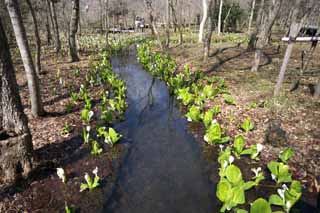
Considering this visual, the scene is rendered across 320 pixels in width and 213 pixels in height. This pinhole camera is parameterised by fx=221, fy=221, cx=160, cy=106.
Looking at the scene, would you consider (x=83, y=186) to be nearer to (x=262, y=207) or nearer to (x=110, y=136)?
(x=110, y=136)

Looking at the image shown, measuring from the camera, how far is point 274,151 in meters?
4.38

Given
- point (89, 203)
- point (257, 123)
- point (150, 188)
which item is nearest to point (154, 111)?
point (257, 123)

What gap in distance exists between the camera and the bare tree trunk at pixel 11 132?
11.1 feet

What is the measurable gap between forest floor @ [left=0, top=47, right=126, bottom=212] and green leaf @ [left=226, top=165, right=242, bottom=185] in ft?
6.23

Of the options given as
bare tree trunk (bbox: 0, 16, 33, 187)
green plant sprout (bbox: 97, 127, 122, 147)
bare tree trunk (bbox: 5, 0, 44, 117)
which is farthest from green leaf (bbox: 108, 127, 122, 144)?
bare tree trunk (bbox: 5, 0, 44, 117)

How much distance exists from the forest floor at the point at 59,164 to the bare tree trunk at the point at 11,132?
0.71ft

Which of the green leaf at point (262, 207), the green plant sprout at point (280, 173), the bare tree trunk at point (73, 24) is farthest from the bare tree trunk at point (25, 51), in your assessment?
the bare tree trunk at point (73, 24)

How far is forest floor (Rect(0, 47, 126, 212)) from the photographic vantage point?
3236mm

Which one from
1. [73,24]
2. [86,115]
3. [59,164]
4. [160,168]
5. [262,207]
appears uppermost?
Result: [73,24]

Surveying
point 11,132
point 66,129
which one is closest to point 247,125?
point 66,129

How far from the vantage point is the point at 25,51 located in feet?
15.6

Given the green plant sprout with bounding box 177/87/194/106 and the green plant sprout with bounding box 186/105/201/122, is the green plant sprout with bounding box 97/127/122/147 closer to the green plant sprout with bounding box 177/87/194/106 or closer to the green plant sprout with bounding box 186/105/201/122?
the green plant sprout with bounding box 186/105/201/122

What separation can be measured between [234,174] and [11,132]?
11.5 feet

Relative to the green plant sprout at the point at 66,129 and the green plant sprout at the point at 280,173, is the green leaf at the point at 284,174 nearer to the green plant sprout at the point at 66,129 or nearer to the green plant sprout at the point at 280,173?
the green plant sprout at the point at 280,173
